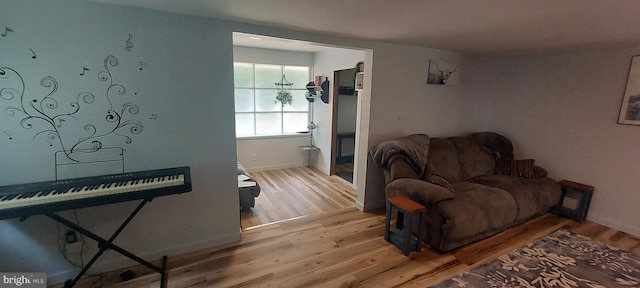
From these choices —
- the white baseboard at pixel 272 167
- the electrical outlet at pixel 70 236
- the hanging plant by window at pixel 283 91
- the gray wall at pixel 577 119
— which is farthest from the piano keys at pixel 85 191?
the gray wall at pixel 577 119

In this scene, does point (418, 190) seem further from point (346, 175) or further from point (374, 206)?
point (346, 175)

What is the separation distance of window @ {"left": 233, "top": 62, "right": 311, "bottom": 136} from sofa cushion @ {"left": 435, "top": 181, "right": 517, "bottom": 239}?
3.42 metres

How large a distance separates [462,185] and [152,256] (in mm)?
3187

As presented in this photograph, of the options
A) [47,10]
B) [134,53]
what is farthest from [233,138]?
[47,10]

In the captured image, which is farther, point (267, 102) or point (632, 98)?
point (267, 102)

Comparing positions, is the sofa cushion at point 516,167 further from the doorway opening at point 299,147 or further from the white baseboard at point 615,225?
the doorway opening at point 299,147

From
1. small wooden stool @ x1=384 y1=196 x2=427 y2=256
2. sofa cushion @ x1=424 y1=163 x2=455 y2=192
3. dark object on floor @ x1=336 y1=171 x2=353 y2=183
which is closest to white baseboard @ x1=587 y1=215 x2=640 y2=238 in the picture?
sofa cushion @ x1=424 y1=163 x2=455 y2=192

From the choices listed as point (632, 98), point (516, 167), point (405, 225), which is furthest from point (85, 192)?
point (632, 98)

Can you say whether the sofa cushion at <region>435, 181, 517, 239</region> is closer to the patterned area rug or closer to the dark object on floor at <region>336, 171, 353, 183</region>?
the patterned area rug

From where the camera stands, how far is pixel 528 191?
3002 millimetres

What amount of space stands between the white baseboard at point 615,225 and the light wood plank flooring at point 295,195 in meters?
2.84

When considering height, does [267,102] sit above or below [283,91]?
below

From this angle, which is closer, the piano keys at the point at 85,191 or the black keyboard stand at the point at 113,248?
the piano keys at the point at 85,191

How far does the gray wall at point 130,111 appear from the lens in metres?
1.72
